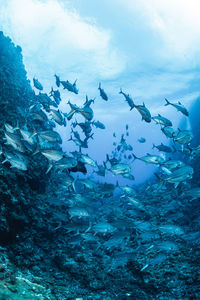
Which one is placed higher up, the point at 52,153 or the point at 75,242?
the point at 52,153

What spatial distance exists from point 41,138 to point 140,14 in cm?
1634

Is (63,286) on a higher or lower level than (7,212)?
lower

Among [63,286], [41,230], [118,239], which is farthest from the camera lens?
[41,230]

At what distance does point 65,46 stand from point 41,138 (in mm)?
18046

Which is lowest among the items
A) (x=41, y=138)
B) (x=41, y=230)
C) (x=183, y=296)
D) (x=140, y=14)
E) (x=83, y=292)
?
(x=83, y=292)

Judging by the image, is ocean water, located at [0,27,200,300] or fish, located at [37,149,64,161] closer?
ocean water, located at [0,27,200,300]

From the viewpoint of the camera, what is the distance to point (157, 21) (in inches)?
684

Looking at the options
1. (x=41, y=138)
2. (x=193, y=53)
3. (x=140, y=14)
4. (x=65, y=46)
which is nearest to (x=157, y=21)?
(x=140, y=14)

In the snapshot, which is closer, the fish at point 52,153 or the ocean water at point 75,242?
the ocean water at point 75,242

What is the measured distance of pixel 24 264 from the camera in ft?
14.2

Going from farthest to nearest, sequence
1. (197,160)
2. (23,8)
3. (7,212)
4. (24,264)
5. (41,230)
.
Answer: (23,8) → (197,160) → (41,230) → (7,212) → (24,264)

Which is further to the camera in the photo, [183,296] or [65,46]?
[65,46]

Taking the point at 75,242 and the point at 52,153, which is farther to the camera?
the point at 75,242

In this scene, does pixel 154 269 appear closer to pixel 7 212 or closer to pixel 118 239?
pixel 118 239
